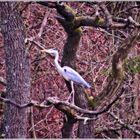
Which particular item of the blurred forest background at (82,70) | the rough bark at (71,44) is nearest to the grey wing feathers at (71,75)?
the rough bark at (71,44)

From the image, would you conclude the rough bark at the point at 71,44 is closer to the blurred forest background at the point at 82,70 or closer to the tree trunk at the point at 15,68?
the blurred forest background at the point at 82,70

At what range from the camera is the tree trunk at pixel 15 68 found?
4.18 metres

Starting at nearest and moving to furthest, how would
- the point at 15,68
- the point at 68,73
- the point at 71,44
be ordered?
the point at 68,73
the point at 71,44
the point at 15,68

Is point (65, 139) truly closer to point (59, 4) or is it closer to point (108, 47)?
point (59, 4)

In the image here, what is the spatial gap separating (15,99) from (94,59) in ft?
5.38

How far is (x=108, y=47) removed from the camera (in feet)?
19.2

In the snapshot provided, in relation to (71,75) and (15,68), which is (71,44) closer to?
(71,75)

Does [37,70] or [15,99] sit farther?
[37,70]

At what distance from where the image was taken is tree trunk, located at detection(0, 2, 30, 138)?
13.7ft

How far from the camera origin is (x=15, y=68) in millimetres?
4246

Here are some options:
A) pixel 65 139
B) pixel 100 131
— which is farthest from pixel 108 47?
pixel 65 139

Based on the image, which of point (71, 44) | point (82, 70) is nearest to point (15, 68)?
point (71, 44)

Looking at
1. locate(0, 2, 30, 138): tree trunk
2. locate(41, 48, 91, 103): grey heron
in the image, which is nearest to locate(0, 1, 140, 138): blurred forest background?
locate(0, 2, 30, 138): tree trunk

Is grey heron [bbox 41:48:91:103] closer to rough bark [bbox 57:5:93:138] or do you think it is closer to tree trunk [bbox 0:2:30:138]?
rough bark [bbox 57:5:93:138]
